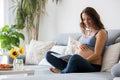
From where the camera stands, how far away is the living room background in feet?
11.1

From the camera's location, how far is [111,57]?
8.36 ft

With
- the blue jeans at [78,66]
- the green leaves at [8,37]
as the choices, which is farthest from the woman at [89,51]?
the green leaves at [8,37]

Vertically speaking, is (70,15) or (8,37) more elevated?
(70,15)

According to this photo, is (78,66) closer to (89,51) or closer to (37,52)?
(89,51)

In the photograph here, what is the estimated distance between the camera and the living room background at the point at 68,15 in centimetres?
338

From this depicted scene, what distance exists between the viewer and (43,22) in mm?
4738

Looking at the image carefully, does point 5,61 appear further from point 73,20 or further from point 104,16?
point 104,16

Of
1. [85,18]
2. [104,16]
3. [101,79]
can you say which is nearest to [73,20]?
[104,16]

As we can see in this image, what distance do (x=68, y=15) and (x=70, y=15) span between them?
0.06 metres

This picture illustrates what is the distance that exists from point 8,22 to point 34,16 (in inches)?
24.9

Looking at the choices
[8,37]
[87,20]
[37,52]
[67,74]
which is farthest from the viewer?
[8,37]

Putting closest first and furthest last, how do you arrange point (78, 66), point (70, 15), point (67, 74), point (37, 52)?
point (67, 74) < point (78, 66) < point (37, 52) < point (70, 15)

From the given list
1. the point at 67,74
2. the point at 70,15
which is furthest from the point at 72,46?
the point at 70,15

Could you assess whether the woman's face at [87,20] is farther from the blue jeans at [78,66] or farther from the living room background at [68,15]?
the living room background at [68,15]
